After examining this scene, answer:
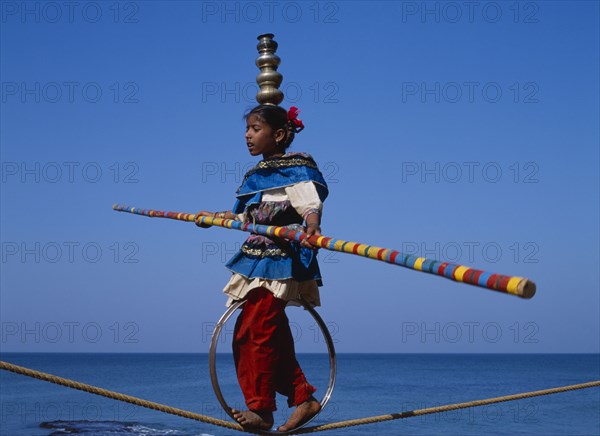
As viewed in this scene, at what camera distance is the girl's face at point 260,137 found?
4.54 meters

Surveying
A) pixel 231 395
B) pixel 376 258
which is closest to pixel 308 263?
pixel 376 258

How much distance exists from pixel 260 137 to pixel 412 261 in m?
1.84

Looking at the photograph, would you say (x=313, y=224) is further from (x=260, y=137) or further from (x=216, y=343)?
(x=216, y=343)

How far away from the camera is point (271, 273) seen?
4336mm

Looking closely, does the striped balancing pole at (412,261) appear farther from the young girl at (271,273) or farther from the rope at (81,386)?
the rope at (81,386)

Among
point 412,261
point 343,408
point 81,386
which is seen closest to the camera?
point 412,261

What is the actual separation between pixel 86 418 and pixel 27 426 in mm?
3442

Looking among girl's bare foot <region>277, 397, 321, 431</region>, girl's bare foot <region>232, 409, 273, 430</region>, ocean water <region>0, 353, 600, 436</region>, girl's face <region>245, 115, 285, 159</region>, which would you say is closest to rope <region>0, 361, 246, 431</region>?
girl's bare foot <region>232, 409, 273, 430</region>

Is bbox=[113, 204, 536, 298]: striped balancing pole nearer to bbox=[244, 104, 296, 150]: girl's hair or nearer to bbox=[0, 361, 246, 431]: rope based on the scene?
bbox=[244, 104, 296, 150]: girl's hair

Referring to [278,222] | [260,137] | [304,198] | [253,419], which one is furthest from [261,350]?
[260,137]

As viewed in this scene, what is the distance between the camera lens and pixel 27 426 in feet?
138

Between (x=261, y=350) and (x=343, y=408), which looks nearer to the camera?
(x=261, y=350)

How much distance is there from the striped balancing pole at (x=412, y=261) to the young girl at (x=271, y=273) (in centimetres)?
28

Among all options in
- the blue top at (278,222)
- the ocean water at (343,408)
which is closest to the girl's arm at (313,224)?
the blue top at (278,222)
